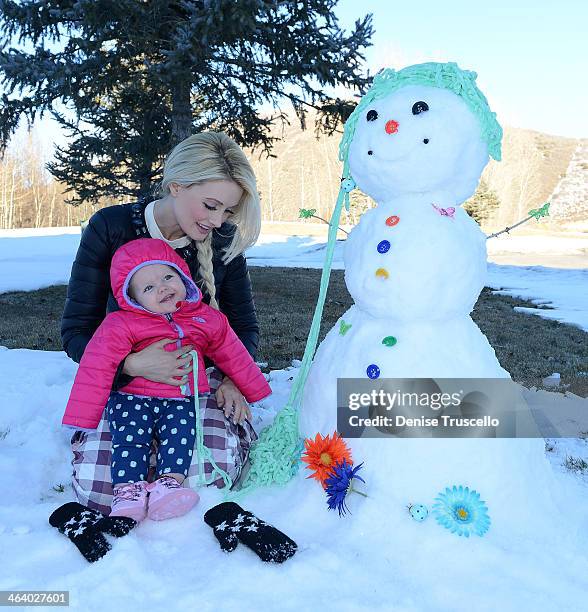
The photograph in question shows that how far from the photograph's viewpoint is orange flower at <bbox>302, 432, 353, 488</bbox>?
1.92 meters

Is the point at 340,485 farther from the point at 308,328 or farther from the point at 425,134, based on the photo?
the point at 308,328

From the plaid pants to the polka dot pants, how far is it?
0.06 m

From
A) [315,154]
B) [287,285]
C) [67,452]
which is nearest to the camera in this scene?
[67,452]

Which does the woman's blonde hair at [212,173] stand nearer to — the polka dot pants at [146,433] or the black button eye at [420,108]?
the polka dot pants at [146,433]

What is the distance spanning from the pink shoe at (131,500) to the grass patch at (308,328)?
95.9 inches

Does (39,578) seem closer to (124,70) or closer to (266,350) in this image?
(266,350)

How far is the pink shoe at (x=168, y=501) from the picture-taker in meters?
1.84

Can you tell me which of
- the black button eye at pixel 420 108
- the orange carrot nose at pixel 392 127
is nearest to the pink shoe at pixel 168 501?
the orange carrot nose at pixel 392 127

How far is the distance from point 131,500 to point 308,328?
418 centimetres

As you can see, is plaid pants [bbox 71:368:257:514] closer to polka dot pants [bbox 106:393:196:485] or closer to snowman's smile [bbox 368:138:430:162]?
polka dot pants [bbox 106:393:196:485]

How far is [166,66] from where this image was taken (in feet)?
20.4

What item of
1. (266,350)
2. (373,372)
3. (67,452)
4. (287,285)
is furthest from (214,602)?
(287,285)

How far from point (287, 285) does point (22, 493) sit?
7949 millimetres

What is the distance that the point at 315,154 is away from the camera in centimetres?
4784
